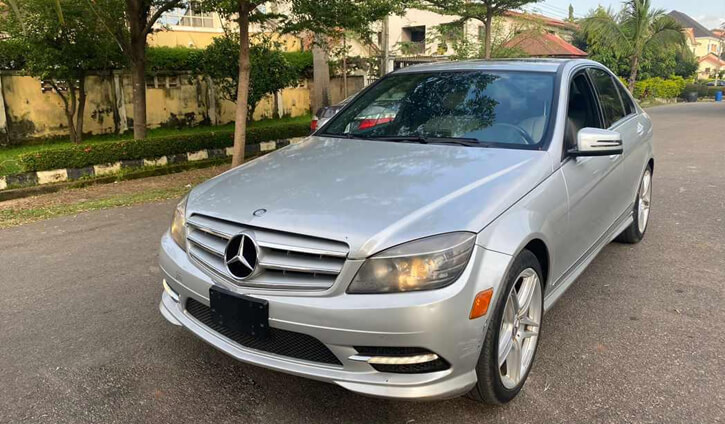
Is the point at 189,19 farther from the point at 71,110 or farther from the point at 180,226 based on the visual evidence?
the point at 180,226

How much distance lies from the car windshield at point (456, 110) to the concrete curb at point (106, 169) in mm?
3485

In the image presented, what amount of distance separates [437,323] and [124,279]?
3.09 metres

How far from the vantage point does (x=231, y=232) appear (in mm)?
2447

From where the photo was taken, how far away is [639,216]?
4.88 meters

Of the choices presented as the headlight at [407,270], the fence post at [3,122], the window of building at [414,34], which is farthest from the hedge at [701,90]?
the headlight at [407,270]

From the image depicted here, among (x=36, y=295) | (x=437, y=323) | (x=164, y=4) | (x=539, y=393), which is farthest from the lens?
(x=164, y=4)

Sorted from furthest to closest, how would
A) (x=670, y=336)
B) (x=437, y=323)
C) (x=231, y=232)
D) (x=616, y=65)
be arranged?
(x=616, y=65) → (x=670, y=336) → (x=231, y=232) → (x=437, y=323)

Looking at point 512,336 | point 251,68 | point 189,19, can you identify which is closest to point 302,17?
point 251,68

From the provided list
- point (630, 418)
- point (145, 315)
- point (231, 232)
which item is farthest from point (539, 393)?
point (145, 315)

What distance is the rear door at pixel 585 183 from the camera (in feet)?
10.1

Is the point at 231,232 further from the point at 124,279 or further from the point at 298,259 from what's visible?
the point at 124,279

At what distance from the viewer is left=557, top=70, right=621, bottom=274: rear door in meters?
3.09

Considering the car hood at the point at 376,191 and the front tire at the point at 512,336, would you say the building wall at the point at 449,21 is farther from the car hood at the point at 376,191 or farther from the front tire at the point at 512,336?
the front tire at the point at 512,336

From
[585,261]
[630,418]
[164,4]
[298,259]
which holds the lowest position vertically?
[630,418]
